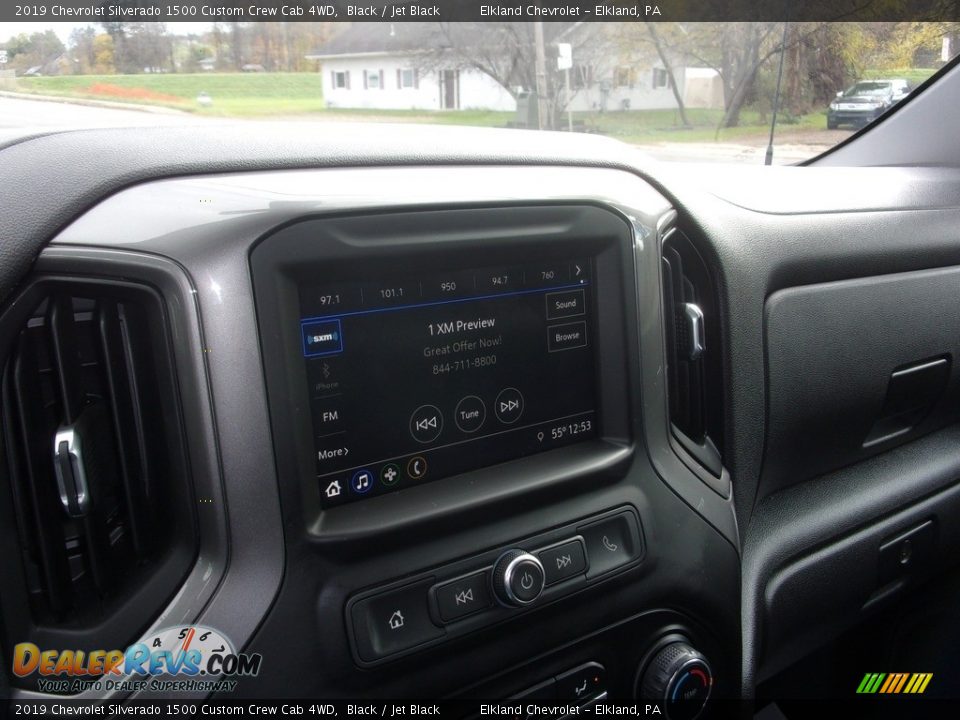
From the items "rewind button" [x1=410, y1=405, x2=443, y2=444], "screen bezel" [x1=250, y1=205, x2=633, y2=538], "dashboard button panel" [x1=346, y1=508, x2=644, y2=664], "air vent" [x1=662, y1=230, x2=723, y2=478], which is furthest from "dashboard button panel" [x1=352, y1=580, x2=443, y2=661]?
"air vent" [x1=662, y1=230, x2=723, y2=478]

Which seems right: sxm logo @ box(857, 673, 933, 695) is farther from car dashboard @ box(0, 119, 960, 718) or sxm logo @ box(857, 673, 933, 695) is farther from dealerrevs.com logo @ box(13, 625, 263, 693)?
dealerrevs.com logo @ box(13, 625, 263, 693)

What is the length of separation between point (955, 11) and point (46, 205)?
246cm

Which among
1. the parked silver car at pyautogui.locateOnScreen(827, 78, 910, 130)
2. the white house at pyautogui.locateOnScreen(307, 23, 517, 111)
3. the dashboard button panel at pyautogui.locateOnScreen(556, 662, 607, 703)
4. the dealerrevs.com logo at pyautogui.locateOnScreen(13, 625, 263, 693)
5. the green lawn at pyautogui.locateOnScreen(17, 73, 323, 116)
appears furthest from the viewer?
the parked silver car at pyautogui.locateOnScreen(827, 78, 910, 130)

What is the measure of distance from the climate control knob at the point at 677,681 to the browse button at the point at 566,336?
57 centimetres

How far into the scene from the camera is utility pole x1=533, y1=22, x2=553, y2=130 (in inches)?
69.4

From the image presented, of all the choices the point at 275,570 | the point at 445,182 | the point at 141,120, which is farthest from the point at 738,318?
the point at 141,120

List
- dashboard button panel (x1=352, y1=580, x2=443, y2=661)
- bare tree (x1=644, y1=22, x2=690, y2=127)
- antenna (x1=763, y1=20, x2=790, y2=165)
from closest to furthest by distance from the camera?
dashboard button panel (x1=352, y1=580, x2=443, y2=661)
bare tree (x1=644, y1=22, x2=690, y2=127)
antenna (x1=763, y1=20, x2=790, y2=165)

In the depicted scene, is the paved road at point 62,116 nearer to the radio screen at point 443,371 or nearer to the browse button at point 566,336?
the radio screen at point 443,371

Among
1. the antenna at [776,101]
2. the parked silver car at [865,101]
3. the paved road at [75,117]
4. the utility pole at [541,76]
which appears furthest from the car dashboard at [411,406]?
the parked silver car at [865,101]

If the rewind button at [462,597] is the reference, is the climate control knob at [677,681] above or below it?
below

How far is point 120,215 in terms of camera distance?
106cm

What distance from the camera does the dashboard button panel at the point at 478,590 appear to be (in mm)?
1172

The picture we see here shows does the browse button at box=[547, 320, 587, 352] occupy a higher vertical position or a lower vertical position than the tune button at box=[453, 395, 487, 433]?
higher

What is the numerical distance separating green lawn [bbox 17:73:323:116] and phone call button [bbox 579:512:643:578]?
34.9 inches
